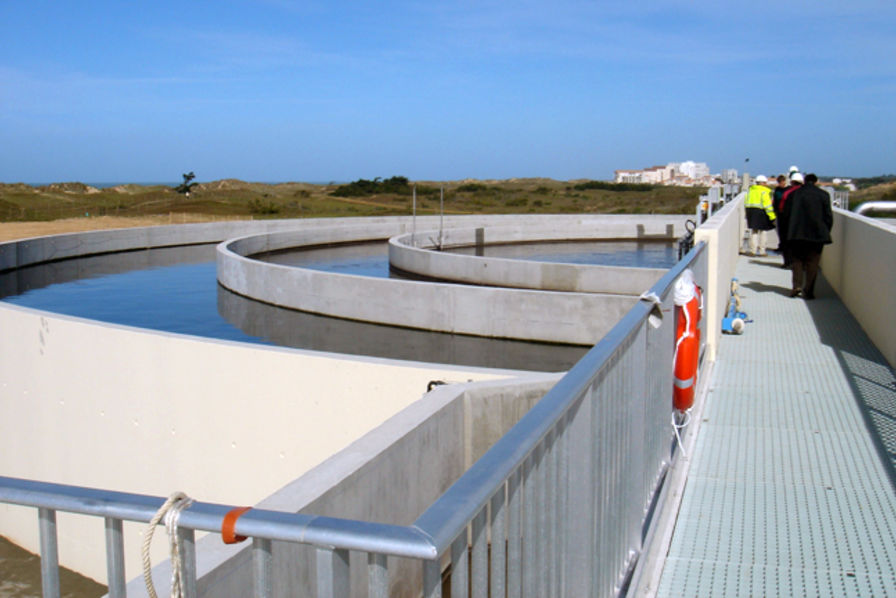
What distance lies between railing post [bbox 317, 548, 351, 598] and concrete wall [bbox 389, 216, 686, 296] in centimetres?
1687

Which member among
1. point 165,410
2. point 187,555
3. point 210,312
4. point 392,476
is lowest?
point 210,312

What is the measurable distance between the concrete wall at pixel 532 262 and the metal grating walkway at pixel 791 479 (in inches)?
415

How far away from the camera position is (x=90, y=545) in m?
9.23

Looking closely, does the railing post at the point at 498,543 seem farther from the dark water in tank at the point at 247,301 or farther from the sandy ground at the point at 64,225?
the sandy ground at the point at 64,225

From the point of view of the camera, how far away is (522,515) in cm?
218

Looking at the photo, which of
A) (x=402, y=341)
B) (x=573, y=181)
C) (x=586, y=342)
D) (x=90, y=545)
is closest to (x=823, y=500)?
(x=90, y=545)

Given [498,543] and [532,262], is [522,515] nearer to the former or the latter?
[498,543]

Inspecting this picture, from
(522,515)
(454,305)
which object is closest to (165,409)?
(522,515)

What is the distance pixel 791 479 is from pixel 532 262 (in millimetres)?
16400

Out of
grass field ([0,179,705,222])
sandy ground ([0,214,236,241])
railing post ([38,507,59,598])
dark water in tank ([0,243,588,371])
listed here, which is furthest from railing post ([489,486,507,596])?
grass field ([0,179,705,222])

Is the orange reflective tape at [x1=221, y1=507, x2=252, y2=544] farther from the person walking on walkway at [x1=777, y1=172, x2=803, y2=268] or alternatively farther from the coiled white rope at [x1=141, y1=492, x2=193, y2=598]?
the person walking on walkway at [x1=777, y1=172, x2=803, y2=268]

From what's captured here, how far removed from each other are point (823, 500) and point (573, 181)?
11951 centimetres

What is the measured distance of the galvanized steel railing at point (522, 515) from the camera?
1.65 meters

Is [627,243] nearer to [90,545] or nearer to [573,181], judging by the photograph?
[90,545]
